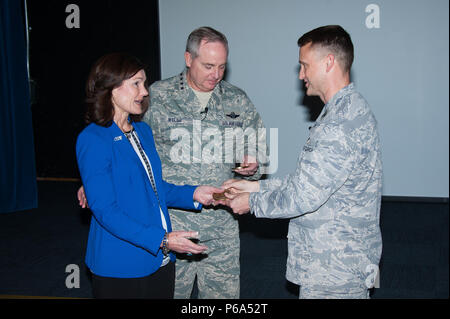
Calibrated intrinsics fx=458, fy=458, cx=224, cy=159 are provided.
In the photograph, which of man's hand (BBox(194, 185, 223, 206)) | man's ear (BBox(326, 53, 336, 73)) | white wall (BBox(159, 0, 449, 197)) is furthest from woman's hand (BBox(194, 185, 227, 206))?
white wall (BBox(159, 0, 449, 197))

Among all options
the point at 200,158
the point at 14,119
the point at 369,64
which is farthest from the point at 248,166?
the point at 14,119

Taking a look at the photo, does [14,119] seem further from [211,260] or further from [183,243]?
[183,243]

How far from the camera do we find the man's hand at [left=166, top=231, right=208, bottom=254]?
5.80 ft

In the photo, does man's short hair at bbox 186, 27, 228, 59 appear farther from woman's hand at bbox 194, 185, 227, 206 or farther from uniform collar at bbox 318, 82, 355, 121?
uniform collar at bbox 318, 82, 355, 121

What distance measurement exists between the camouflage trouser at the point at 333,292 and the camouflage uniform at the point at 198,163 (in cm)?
85

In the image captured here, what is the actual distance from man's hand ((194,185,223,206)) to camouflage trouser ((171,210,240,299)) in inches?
13.6

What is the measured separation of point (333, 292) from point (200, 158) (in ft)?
3.68

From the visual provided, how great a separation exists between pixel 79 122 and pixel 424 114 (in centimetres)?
496
